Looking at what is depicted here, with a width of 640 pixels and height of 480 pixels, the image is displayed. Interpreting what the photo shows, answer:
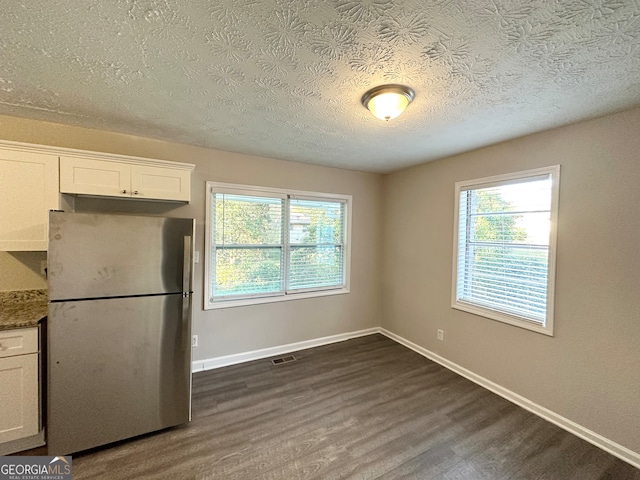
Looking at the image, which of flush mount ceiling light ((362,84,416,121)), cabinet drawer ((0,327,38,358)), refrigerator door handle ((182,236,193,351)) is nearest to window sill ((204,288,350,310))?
A: refrigerator door handle ((182,236,193,351))

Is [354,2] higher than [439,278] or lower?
higher

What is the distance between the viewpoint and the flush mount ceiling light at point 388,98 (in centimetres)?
166

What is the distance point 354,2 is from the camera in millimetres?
1057

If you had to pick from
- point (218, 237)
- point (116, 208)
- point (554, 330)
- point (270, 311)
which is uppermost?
point (116, 208)

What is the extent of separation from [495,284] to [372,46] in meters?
2.55

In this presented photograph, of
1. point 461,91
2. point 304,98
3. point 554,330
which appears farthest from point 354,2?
point 554,330

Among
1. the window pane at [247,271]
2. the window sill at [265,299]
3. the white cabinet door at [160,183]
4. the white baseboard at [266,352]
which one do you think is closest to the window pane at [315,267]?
the window sill at [265,299]

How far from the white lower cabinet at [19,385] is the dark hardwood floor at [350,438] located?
0.43m

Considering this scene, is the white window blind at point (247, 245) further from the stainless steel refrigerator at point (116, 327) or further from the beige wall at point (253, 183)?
the stainless steel refrigerator at point (116, 327)

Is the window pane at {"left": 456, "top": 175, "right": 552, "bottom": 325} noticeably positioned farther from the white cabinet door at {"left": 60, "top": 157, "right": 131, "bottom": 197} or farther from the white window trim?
the white cabinet door at {"left": 60, "top": 157, "right": 131, "bottom": 197}

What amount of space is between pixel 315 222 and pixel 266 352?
1.81m

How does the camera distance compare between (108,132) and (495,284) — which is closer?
(108,132)

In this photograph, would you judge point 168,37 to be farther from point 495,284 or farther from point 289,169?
point 495,284

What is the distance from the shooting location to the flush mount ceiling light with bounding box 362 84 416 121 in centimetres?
166
